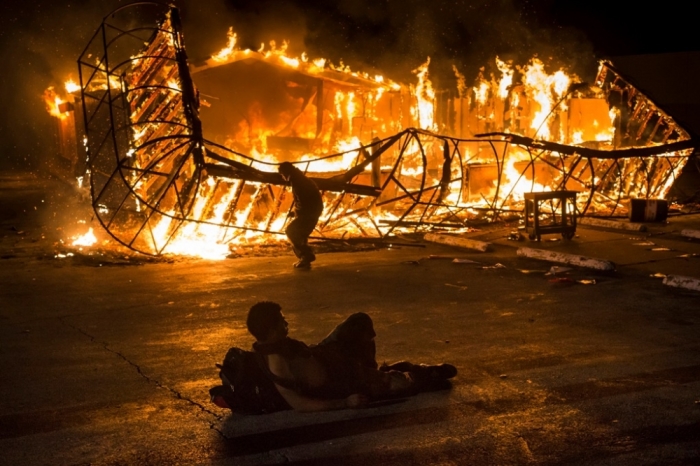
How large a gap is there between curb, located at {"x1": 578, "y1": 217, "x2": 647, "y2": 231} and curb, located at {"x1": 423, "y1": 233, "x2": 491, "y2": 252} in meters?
3.59

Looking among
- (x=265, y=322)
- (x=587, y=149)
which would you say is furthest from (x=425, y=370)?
(x=587, y=149)

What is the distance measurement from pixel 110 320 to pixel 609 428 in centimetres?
567

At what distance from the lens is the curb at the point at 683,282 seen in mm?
9797

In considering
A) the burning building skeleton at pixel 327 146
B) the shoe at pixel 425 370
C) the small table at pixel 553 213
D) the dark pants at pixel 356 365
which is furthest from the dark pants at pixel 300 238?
the dark pants at pixel 356 365

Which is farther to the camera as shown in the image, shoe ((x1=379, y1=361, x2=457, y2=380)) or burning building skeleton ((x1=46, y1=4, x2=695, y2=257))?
burning building skeleton ((x1=46, y1=4, x2=695, y2=257))

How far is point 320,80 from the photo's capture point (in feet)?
75.3

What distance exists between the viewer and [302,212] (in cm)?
1237

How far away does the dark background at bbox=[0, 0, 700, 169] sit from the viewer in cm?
3238

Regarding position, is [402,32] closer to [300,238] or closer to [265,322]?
[300,238]

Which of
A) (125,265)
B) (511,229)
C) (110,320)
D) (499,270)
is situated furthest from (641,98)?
(110,320)

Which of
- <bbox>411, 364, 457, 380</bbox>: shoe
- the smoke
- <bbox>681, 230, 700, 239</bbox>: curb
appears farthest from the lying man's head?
the smoke

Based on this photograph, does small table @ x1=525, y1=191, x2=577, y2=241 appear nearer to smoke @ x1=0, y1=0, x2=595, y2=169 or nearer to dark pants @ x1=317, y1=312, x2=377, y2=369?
dark pants @ x1=317, y1=312, x2=377, y2=369

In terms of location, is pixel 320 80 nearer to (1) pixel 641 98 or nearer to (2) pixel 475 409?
(1) pixel 641 98

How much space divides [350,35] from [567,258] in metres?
25.0
